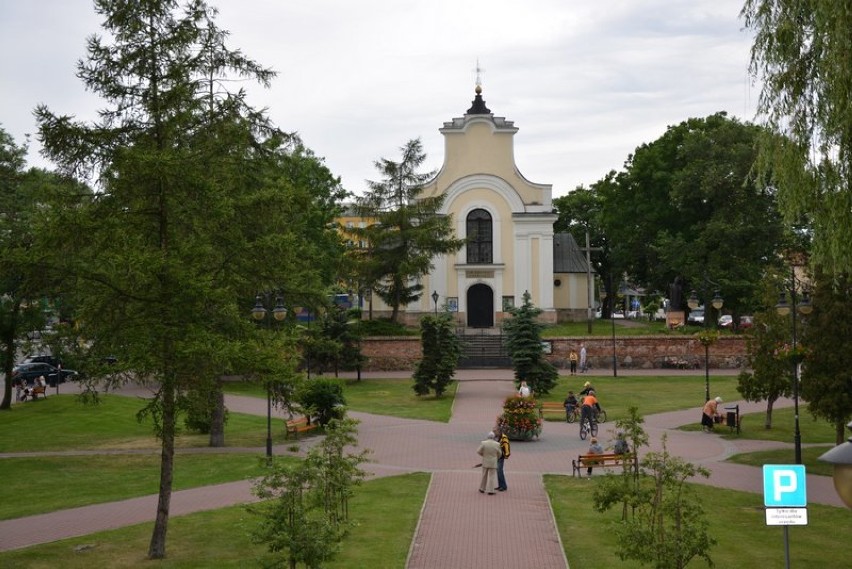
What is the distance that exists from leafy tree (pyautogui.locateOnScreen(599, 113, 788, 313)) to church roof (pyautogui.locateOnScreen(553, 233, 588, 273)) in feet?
8.75

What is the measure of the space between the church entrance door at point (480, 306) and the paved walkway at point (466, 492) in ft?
82.3

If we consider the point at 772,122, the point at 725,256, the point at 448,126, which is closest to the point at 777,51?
the point at 772,122

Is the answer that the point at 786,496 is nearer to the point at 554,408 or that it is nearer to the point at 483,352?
the point at 554,408

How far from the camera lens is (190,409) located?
15.0 metres

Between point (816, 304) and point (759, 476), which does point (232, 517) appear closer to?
point (759, 476)

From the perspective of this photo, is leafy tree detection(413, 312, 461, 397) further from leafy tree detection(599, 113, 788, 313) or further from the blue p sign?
the blue p sign

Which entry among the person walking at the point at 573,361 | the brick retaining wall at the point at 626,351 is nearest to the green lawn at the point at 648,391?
the person walking at the point at 573,361

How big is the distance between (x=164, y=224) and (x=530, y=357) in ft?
74.7

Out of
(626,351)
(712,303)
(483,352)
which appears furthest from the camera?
(483,352)

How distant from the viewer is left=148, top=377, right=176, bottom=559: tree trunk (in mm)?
14766

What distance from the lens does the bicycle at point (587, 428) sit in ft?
87.1

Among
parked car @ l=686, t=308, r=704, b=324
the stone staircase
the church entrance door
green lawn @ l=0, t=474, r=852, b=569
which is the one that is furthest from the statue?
green lawn @ l=0, t=474, r=852, b=569

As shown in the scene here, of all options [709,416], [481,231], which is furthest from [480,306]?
[709,416]

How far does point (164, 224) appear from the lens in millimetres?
15203
